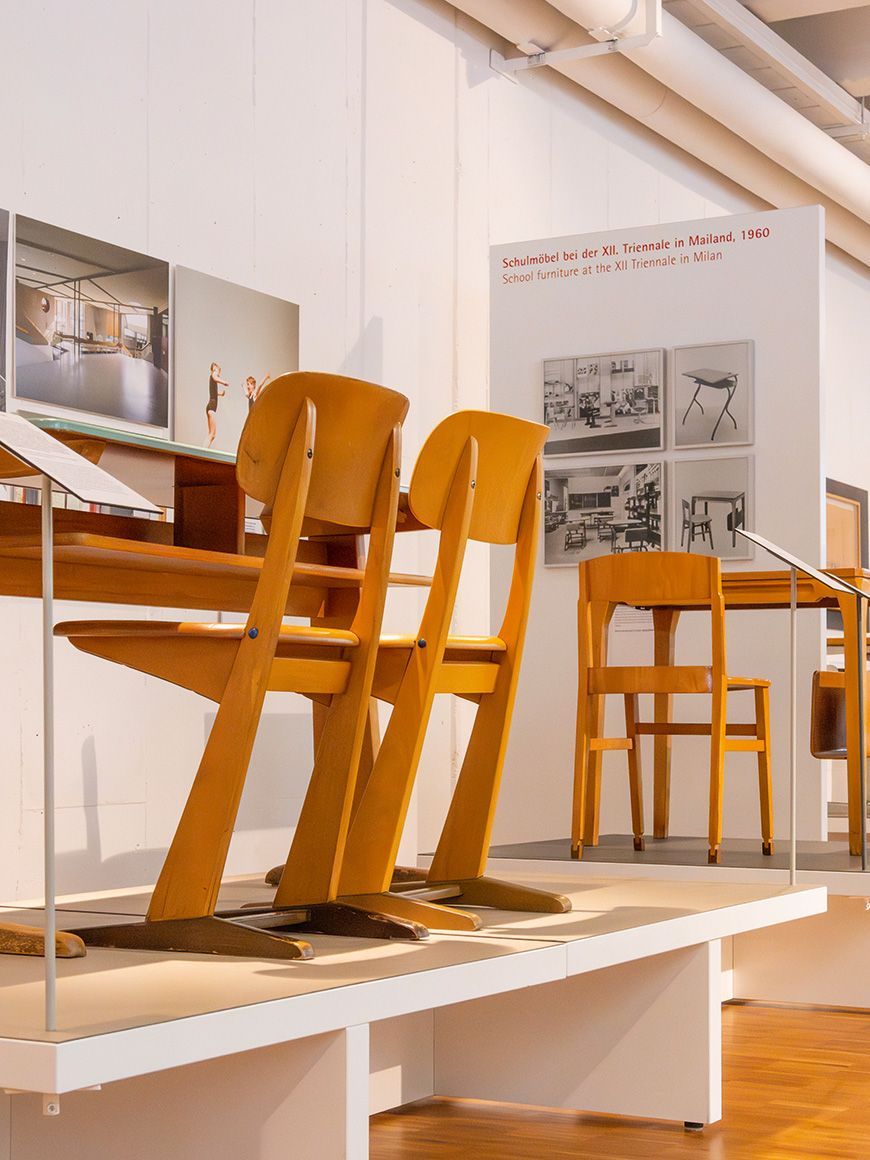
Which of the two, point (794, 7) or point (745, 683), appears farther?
point (794, 7)

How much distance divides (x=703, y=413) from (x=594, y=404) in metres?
0.45

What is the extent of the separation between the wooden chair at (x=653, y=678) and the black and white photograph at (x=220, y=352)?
142 centimetres

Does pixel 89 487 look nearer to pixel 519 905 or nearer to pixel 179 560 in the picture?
pixel 179 560

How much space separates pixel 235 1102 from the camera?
2.50 m

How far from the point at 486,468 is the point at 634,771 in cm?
275

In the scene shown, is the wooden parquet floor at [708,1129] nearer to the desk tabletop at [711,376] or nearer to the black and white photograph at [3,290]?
the black and white photograph at [3,290]

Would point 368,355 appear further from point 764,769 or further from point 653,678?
point 764,769

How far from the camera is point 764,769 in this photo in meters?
5.31

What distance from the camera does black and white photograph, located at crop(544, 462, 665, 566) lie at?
637 cm

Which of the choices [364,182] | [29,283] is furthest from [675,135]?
[29,283]

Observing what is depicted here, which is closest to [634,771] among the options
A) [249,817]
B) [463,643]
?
[249,817]

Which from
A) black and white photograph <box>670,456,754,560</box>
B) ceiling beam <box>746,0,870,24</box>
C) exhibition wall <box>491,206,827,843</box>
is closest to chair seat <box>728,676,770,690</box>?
exhibition wall <box>491,206,827,843</box>

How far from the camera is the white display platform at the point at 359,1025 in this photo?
2230 millimetres

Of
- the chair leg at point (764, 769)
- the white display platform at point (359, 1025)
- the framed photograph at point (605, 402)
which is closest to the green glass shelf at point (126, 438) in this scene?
the white display platform at point (359, 1025)
